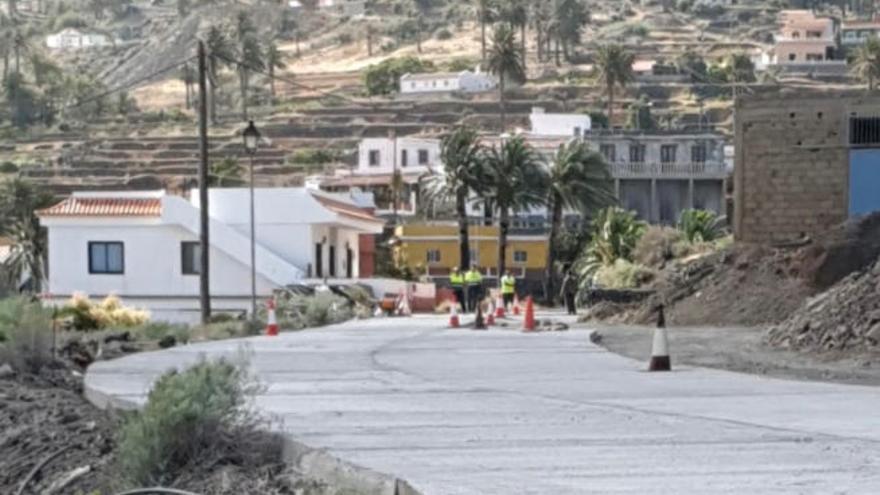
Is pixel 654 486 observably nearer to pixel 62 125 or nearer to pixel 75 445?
pixel 75 445

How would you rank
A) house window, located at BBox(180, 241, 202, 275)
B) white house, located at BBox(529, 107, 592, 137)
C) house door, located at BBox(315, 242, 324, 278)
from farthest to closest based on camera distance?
white house, located at BBox(529, 107, 592, 137) < house door, located at BBox(315, 242, 324, 278) < house window, located at BBox(180, 241, 202, 275)

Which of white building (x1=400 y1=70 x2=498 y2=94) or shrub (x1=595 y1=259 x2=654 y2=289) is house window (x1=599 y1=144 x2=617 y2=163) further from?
white building (x1=400 y1=70 x2=498 y2=94)

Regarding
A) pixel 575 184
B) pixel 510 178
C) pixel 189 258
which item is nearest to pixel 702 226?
pixel 575 184

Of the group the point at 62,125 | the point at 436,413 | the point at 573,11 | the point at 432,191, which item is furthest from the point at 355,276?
the point at 573,11

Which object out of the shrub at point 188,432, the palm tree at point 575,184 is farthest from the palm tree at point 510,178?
the shrub at point 188,432

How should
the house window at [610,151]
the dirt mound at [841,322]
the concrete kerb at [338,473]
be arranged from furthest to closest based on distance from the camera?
the house window at [610,151] < the dirt mound at [841,322] < the concrete kerb at [338,473]

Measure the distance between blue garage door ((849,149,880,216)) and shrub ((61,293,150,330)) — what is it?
1467 cm

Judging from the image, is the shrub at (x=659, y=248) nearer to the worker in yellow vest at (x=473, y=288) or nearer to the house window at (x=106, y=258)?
the worker in yellow vest at (x=473, y=288)

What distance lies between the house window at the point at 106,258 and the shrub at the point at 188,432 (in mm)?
54237

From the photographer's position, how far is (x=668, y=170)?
109188 millimetres

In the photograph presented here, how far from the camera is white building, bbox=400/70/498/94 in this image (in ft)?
557

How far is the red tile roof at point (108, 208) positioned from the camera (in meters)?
67.5

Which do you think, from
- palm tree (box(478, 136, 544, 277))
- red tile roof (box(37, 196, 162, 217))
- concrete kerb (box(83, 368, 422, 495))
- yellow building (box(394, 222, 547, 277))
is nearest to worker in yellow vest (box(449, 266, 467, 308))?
red tile roof (box(37, 196, 162, 217))

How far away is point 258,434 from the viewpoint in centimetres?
1462
